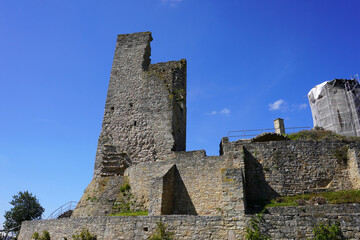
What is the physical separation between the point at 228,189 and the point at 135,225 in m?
3.54

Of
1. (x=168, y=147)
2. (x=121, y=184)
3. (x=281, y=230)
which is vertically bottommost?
(x=281, y=230)

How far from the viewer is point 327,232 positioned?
23.1 ft

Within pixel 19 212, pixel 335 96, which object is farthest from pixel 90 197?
pixel 335 96

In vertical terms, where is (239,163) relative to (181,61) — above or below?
below

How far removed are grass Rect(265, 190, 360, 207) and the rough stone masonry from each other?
52cm

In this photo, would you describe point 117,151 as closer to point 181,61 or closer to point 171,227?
point 181,61

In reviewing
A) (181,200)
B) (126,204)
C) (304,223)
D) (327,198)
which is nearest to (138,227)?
(181,200)

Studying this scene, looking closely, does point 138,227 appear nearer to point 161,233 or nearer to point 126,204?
point 161,233

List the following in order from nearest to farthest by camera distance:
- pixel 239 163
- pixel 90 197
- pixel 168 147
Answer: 1. pixel 239 163
2. pixel 90 197
3. pixel 168 147

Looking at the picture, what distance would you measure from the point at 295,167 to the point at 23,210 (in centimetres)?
2430

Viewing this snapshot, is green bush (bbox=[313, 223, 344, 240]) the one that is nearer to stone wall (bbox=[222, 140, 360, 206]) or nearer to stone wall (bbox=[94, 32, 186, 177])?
stone wall (bbox=[222, 140, 360, 206])

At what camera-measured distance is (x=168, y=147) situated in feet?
53.2

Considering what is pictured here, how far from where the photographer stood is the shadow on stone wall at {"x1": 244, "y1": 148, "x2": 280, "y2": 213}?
12.1 meters

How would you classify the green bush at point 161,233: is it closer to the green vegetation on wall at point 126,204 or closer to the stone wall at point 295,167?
the green vegetation on wall at point 126,204
